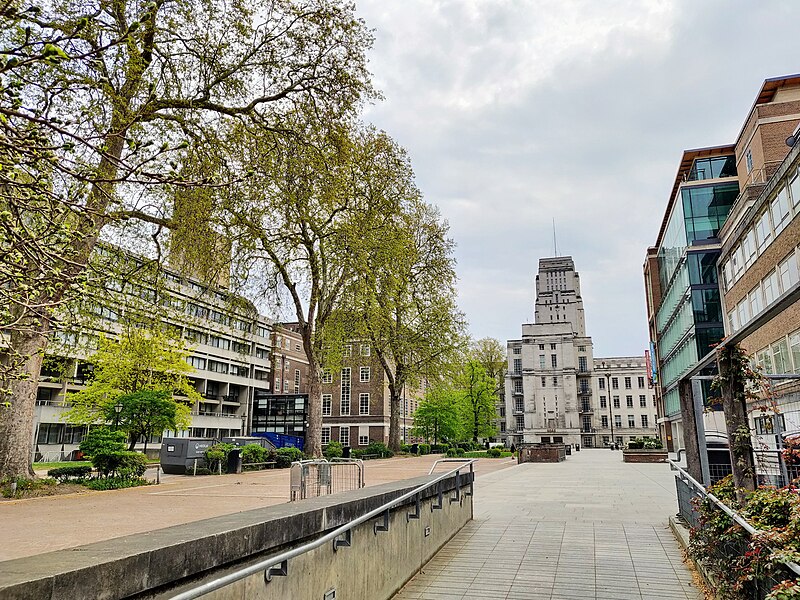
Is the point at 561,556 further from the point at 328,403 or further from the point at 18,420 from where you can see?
the point at 328,403

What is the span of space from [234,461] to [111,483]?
7.96 metres

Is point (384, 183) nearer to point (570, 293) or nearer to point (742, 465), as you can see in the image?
point (742, 465)

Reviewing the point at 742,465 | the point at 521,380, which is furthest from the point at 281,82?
the point at 521,380

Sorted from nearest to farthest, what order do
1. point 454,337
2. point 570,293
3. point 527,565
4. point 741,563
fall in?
point 741,563, point 527,565, point 454,337, point 570,293

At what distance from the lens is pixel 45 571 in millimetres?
2553

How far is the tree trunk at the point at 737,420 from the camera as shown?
518 centimetres

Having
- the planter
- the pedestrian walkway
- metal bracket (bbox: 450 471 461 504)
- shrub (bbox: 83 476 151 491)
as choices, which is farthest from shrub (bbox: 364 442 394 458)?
metal bracket (bbox: 450 471 461 504)

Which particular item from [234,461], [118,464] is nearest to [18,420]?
[118,464]

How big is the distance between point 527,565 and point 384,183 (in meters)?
22.4

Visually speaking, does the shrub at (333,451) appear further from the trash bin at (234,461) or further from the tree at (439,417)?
the tree at (439,417)

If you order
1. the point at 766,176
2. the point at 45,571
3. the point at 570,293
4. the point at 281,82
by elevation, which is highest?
the point at 570,293

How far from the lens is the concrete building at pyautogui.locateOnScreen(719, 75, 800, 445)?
2477cm

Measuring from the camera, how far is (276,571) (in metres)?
3.95

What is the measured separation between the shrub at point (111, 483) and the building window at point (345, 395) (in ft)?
162
